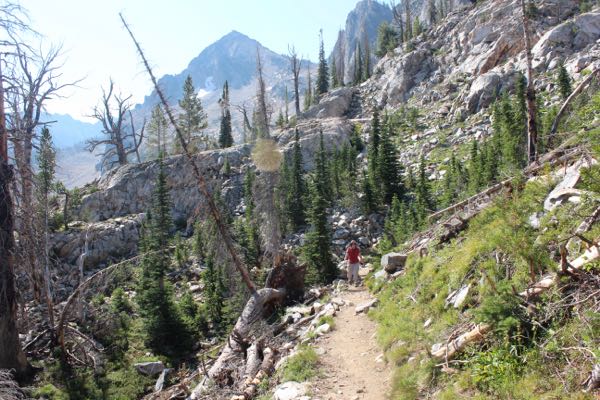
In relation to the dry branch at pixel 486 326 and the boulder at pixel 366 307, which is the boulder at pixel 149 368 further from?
the dry branch at pixel 486 326

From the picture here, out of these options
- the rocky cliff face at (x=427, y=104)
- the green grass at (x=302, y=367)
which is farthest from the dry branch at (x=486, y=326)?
the rocky cliff face at (x=427, y=104)

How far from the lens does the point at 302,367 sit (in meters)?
8.00

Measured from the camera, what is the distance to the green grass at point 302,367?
7.70 m

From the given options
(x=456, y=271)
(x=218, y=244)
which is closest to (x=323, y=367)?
(x=456, y=271)

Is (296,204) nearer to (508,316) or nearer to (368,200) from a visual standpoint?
(368,200)

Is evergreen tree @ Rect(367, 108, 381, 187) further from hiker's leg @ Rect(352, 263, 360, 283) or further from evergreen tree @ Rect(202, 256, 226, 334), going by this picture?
hiker's leg @ Rect(352, 263, 360, 283)

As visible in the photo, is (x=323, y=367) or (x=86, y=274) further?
(x=86, y=274)

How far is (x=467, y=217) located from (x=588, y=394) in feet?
21.6

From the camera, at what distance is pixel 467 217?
9922mm

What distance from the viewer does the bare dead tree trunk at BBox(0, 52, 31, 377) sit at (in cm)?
949

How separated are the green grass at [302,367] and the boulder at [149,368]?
10483mm

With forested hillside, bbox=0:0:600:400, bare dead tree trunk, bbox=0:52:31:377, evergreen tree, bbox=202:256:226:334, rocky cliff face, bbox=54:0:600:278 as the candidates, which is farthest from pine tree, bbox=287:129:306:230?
bare dead tree trunk, bbox=0:52:31:377

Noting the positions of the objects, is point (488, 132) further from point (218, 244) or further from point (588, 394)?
point (588, 394)

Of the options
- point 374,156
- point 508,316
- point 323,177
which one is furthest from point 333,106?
point 508,316
